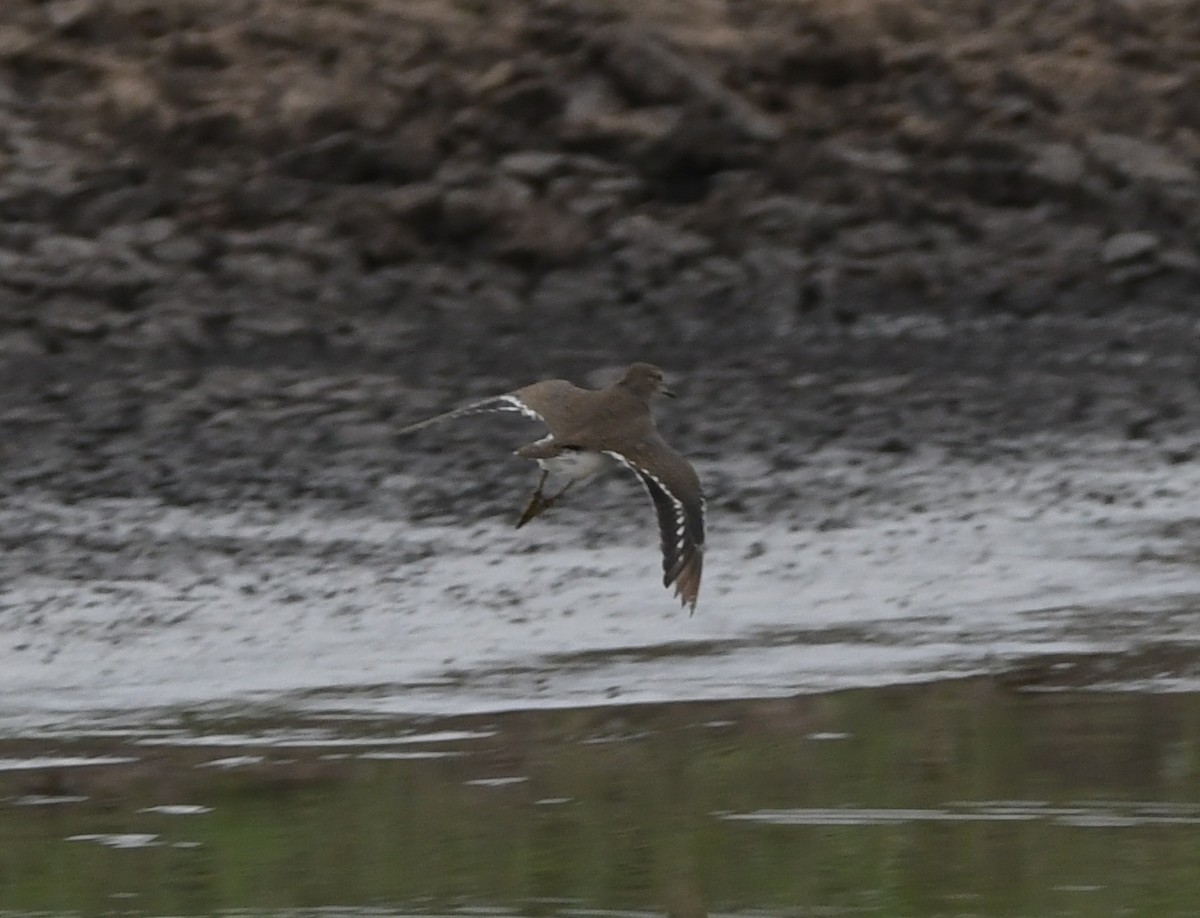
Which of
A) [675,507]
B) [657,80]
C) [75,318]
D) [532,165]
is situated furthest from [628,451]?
[657,80]

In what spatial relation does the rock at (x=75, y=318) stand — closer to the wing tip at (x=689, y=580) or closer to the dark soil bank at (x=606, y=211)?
the dark soil bank at (x=606, y=211)

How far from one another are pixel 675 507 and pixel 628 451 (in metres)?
0.53

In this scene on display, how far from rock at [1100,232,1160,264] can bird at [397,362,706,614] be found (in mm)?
5847

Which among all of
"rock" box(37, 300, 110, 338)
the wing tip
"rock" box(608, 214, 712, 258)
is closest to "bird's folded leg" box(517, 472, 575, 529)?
the wing tip

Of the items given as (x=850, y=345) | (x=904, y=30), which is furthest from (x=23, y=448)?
(x=904, y=30)

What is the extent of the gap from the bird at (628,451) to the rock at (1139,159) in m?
6.55

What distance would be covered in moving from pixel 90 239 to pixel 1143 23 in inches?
244

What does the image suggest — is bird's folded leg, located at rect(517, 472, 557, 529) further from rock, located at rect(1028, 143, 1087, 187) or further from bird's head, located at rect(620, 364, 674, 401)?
rock, located at rect(1028, 143, 1087, 187)

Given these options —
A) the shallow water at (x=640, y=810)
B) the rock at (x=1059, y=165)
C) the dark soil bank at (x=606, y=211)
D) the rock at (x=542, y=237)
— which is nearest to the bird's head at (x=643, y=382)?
the shallow water at (x=640, y=810)

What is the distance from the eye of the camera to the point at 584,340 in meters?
15.2

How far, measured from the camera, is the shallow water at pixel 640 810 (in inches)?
295

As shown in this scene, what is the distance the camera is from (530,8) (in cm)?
1709

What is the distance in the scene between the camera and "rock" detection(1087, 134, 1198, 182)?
16.7 m

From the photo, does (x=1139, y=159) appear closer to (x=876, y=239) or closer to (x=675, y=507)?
(x=876, y=239)
